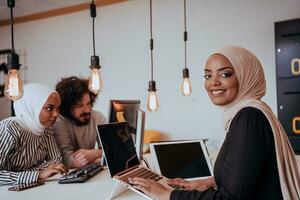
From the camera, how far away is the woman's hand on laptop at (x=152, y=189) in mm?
1138

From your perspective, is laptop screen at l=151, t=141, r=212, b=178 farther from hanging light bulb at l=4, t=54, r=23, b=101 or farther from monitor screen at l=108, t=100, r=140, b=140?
hanging light bulb at l=4, t=54, r=23, b=101

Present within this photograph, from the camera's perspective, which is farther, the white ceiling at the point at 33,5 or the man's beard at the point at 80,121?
the white ceiling at the point at 33,5

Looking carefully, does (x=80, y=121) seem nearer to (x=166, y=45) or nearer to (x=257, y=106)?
(x=257, y=106)

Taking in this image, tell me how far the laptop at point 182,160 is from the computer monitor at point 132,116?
21 centimetres

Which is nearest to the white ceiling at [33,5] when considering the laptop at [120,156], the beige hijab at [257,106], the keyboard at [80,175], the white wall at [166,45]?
the white wall at [166,45]

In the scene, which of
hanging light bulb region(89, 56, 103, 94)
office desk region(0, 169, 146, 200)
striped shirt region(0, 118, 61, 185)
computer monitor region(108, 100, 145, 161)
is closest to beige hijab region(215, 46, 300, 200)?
office desk region(0, 169, 146, 200)

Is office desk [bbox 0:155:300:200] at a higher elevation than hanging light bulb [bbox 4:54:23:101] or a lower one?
lower

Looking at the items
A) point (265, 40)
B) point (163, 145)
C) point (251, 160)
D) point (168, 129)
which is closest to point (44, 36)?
point (168, 129)

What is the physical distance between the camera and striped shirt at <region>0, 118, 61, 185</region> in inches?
62.2

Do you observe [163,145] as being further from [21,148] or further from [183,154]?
[21,148]

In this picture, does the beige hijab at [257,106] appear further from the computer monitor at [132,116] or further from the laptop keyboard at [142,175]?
the computer monitor at [132,116]

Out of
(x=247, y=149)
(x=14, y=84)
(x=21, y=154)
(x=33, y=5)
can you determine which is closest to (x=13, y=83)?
(x=14, y=84)

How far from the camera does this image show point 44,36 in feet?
15.0

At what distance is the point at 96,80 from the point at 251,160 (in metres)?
1.11
